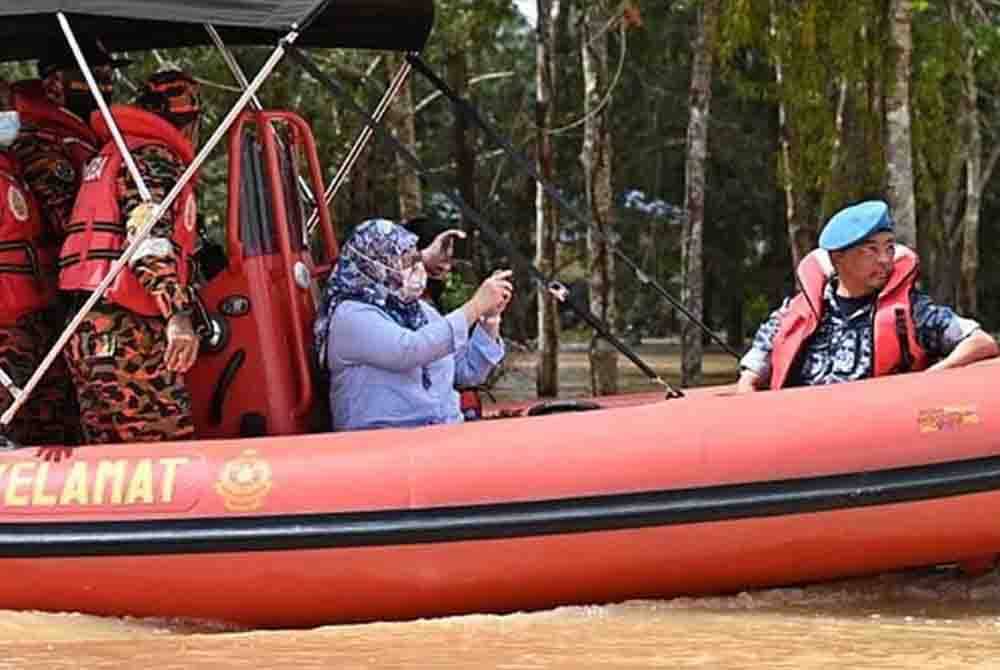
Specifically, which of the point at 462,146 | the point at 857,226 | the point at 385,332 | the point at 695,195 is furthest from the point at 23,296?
the point at 462,146

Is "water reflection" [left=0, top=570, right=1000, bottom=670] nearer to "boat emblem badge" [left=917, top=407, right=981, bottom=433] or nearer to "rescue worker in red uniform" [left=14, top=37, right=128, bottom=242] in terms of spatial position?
"boat emblem badge" [left=917, top=407, right=981, bottom=433]

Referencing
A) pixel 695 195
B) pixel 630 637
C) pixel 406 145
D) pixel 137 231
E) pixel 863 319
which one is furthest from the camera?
pixel 695 195

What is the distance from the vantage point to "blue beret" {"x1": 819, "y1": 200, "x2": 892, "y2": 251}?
617 cm

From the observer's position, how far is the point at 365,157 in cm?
2256

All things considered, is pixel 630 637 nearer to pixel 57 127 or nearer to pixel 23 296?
pixel 23 296

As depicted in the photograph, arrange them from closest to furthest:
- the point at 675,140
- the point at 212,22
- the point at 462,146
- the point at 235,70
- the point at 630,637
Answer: the point at 630,637 < the point at 212,22 < the point at 235,70 < the point at 462,146 < the point at 675,140

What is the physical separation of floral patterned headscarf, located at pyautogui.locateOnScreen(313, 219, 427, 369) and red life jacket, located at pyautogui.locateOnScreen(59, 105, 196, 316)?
46 cm

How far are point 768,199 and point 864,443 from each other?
1212 inches

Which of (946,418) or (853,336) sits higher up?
(853,336)

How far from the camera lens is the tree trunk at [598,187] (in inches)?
613

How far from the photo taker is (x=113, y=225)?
6070 mm

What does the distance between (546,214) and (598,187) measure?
2.65 m

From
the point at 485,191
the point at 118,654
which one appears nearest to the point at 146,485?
the point at 118,654

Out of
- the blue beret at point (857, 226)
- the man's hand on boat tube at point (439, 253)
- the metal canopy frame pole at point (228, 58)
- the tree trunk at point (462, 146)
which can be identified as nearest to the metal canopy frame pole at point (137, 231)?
the metal canopy frame pole at point (228, 58)
